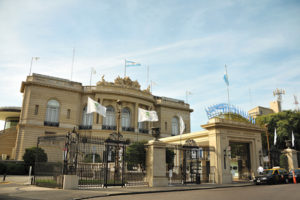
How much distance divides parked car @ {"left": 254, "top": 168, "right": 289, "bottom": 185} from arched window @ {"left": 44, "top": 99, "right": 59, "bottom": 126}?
3159 cm

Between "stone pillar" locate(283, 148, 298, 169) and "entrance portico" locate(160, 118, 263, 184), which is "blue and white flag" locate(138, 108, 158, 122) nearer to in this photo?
"entrance portico" locate(160, 118, 263, 184)

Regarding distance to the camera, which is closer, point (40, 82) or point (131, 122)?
point (40, 82)

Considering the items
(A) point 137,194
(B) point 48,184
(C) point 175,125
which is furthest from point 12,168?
(C) point 175,125

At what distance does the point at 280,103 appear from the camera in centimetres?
7669

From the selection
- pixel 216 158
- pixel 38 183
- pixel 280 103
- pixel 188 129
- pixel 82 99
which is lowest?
pixel 38 183

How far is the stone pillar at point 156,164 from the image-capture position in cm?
1831

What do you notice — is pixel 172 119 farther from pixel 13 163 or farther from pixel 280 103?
pixel 280 103

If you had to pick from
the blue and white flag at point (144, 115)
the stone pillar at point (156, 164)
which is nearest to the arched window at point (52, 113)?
the blue and white flag at point (144, 115)

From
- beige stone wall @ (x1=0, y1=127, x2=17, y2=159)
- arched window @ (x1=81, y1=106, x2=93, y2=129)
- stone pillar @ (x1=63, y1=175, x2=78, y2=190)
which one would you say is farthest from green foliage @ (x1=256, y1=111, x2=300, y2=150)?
beige stone wall @ (x1=0, y1=127, x2=17, y2=159)

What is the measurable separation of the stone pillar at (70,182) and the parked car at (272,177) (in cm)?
1482

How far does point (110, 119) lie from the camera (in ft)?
145

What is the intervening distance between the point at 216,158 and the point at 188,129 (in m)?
31.6

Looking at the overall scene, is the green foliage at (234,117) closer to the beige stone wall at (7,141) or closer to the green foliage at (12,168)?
the green foliage at (12,168)

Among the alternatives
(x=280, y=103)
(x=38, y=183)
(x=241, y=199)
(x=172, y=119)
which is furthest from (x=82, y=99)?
(x=280, y=103)
